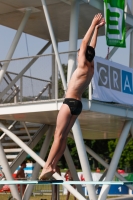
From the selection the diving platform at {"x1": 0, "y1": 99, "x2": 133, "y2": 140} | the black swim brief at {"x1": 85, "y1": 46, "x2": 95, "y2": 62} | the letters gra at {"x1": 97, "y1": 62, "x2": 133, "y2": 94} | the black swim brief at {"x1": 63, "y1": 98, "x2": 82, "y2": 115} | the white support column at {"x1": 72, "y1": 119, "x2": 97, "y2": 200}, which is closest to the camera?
the black swim brief at {"x1": 63, "y1": 98, "x2": 82, "y2": 115}

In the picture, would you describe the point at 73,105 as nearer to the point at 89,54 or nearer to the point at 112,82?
the point at 89,54

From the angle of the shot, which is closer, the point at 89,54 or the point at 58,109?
the point at 89,54

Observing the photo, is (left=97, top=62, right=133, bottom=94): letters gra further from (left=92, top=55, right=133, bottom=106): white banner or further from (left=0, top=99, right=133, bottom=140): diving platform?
(left=0, top=99, right=133, bottom=140): diving platform

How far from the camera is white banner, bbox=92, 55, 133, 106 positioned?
2065 centimetres

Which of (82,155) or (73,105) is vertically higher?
(73,105)

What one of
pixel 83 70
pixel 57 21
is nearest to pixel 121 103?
pixel 57 21

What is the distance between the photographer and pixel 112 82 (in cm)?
2161

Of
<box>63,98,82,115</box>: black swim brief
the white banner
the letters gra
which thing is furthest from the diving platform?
<box>63,98,82,115</box>: black swim brief

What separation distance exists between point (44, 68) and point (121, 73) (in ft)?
9.51

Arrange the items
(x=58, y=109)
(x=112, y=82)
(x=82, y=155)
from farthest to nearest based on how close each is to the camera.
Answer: (x=112, y=82)
(x=82, y=155)
(x=58, y=109)

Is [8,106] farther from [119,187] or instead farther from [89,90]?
[119,187]

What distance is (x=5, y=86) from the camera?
22719 mm

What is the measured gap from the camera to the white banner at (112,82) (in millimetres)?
20645

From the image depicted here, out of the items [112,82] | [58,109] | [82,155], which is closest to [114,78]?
[112,82]
